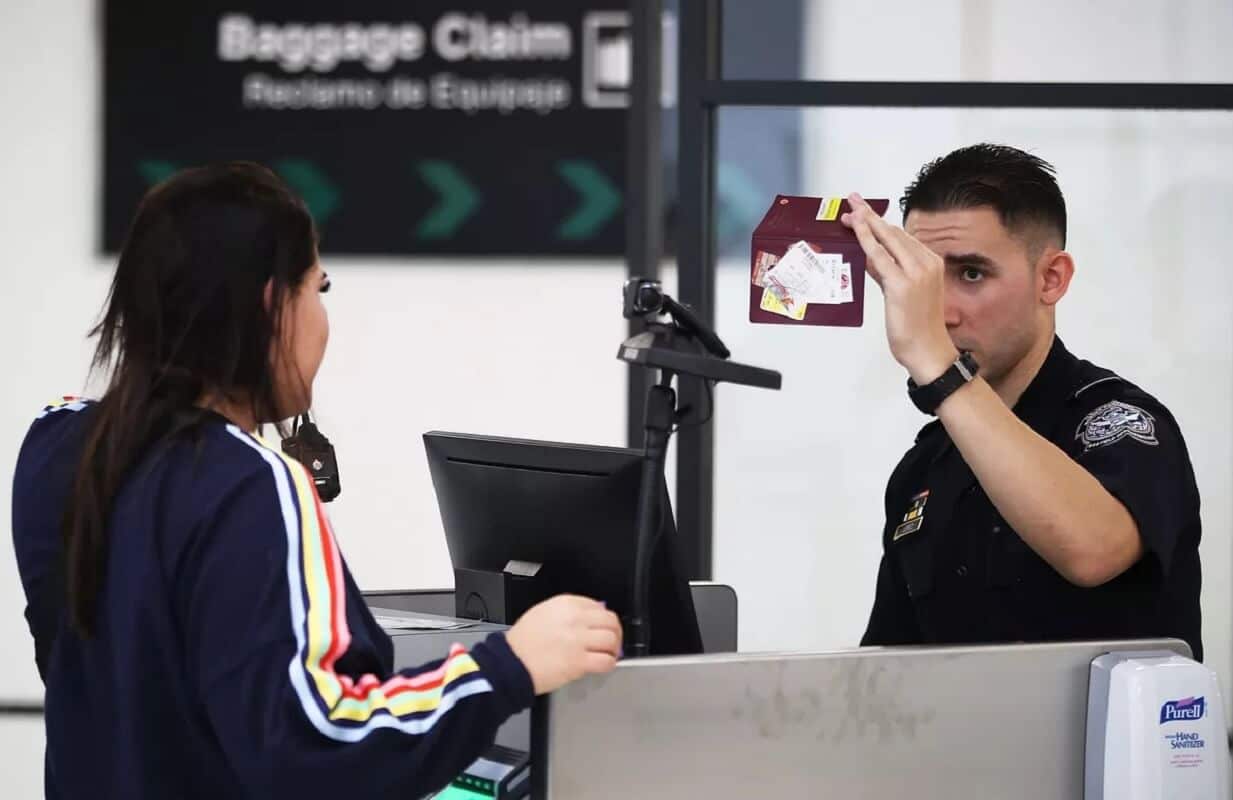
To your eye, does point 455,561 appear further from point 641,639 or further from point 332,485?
point 641,639

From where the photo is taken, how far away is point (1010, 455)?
1.50m

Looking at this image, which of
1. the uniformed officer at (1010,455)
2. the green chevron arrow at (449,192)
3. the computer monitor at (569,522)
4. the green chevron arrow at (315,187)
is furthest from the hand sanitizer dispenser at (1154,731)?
the green chevron arrow at (315,187)

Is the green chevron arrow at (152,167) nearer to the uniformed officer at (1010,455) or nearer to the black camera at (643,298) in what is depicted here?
the uniformed officer at (1010,455)

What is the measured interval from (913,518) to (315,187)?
2.38 m

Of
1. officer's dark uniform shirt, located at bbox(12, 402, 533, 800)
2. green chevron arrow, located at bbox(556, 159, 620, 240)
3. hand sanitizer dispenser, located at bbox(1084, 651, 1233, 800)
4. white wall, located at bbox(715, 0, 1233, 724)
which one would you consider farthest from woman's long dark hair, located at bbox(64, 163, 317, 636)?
green chevron arrow, located at bbox(556, 159, 620, 240)

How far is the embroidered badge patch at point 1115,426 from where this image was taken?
63.8 inches

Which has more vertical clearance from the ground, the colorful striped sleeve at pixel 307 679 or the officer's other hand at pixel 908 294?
the officer's other hand at pixel 908 294

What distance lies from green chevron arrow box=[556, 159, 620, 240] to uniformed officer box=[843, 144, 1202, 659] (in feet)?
6.18

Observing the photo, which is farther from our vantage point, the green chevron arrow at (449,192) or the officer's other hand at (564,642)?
the green chevron arrow at (449,192)

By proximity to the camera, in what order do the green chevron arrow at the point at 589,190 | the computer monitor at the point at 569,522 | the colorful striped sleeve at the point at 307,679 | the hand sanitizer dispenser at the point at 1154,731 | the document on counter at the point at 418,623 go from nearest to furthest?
the colorful striped sleeve at the point at 307,679, the hand sanitizer dispenser at the point at 1154,731, the computer monitor at the point at 569,522, the document on counter at the point at 418,623, the green chevron arrow at the point at 589,190

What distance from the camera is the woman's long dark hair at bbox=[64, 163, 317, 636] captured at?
3.97 ft

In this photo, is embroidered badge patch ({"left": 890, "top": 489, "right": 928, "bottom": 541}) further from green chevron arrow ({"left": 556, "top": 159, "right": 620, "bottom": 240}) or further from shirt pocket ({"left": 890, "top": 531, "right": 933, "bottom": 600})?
green chevron arrow ({"left": 556, "top": 159, "right": 620, "bottom": 240})

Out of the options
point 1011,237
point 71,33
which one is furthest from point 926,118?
point 71,33

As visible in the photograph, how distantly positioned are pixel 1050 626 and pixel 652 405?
669 millimetres
